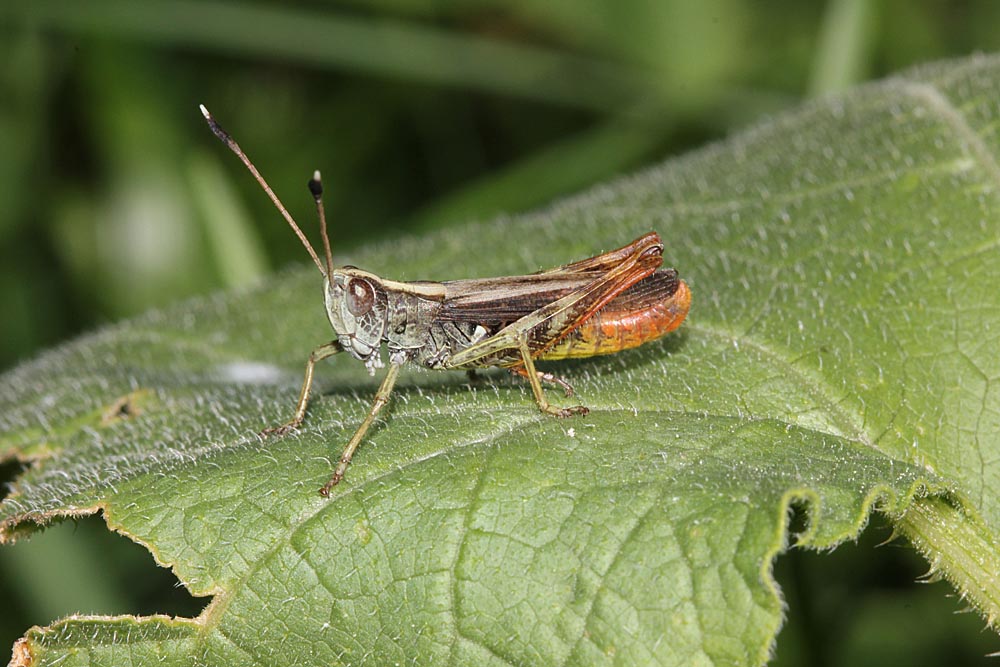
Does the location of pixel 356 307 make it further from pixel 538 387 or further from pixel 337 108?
pixel 337 108

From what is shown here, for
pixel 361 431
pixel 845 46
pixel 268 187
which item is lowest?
pixel 361 431

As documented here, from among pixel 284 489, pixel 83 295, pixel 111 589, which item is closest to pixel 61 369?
pixel 111 589

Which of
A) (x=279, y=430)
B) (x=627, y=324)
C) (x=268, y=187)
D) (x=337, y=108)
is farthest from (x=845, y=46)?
(x=279, y=430)

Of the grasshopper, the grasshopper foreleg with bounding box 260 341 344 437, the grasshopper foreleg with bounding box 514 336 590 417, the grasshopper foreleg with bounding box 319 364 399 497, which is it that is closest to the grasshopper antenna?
the grasshopper

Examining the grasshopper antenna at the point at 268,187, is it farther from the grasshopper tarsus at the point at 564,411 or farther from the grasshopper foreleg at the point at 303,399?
the grasshopper tarsus at the point at 564,411

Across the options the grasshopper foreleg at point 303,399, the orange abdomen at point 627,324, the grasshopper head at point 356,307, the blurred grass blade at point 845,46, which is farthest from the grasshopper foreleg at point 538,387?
the blurred grass blade at point 845,46

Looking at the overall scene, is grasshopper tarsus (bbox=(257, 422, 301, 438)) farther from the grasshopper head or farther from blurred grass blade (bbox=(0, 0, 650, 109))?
blurred grass blade (bbox=(0, 0, 650, 109))

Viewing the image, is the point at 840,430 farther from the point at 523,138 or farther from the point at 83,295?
the point at 83,295
